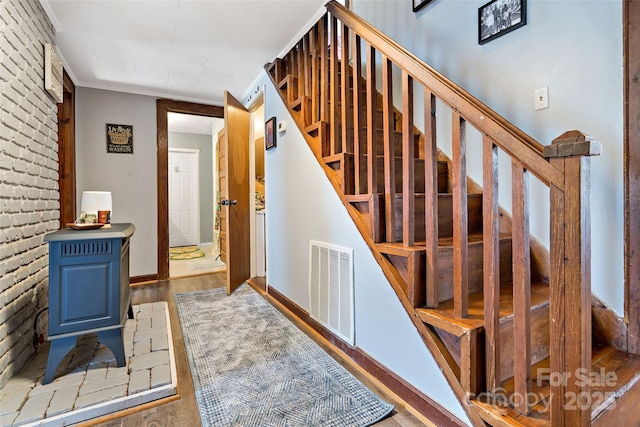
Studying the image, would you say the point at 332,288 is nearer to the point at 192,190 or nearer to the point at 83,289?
the point at 83,289

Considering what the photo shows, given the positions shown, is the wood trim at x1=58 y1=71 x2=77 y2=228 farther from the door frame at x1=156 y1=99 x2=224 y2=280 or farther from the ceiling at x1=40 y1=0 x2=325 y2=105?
the door frame at x1=156 y1=99 x2=224 y2=280

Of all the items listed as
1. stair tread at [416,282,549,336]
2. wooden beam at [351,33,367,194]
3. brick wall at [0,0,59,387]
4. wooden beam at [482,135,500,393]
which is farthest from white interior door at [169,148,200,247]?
wooden beam at [482,135,500,393]

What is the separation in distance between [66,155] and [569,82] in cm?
423

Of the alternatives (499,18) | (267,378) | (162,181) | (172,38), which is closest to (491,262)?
(267,378)

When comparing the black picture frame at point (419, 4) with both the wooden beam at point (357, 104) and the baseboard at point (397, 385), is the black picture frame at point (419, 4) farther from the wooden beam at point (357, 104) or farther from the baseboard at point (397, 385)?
the baseboard at point (397, 385)

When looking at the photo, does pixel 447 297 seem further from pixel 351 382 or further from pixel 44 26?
pixel 44 26

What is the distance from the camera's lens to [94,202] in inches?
80.8

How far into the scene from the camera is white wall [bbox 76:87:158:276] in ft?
11.4

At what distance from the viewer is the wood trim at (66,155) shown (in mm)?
3252

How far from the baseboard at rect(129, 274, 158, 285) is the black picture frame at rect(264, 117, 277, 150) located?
217 cm

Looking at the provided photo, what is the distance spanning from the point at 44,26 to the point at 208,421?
2.74 metres

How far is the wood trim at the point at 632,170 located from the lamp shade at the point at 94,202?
9.28ft

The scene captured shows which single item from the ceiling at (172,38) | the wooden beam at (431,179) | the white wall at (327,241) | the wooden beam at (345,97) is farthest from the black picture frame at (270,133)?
the wooden beam at (431,179)

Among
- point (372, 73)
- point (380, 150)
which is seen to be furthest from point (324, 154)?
point (372, 73)
